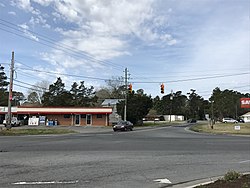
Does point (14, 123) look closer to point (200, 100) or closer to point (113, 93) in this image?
point (113, 93)

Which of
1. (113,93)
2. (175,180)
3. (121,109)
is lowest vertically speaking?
(175,180)

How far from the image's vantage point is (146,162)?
12.7 metres

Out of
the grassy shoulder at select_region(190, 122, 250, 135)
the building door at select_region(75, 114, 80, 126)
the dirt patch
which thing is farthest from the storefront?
the dirt patch

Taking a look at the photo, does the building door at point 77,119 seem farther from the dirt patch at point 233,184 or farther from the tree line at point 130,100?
the dirt patch at point 233,184

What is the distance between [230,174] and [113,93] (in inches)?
3854

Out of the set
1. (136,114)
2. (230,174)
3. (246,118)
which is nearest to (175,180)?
(230,174)

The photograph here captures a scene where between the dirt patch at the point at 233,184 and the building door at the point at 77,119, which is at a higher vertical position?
the building door at the point at 77,119

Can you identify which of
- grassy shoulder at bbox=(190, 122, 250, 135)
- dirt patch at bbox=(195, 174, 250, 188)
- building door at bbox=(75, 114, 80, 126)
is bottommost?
dirt patch at bbox=(195, 174, 250, 188)

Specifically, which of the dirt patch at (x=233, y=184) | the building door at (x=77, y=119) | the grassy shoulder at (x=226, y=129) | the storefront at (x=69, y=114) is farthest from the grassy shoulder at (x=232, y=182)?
the building door at (x=77, y=119)

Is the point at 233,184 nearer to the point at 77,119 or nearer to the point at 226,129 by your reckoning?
the point at 226,129

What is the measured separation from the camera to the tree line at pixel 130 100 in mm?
66625

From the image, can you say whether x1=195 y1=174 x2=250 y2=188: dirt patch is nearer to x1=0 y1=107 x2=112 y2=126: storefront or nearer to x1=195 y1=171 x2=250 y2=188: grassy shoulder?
x1=195 y1=171 x2=250 y2=188: grassy shoulder

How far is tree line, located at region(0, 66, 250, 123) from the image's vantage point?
66625mm

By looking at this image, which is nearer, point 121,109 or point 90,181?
point 90,181
